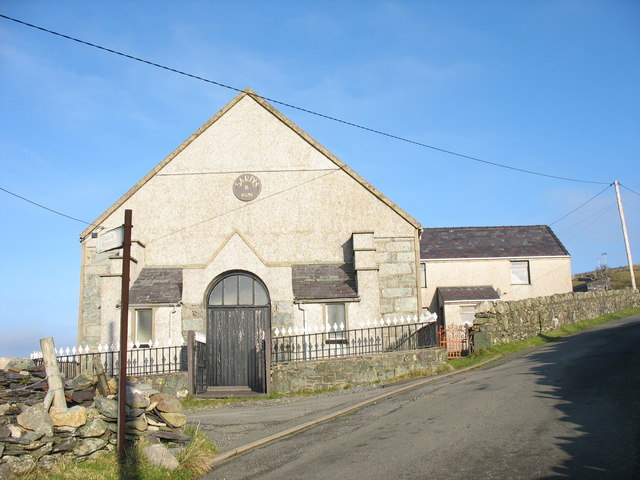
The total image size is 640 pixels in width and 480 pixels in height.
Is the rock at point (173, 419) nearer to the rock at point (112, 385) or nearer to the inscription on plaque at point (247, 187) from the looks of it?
the rock at point (112, 385)

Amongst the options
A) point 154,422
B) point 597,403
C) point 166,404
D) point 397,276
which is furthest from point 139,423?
point 397,276

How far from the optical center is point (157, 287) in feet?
66.1

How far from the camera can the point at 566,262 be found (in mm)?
36156

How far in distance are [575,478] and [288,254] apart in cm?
1445

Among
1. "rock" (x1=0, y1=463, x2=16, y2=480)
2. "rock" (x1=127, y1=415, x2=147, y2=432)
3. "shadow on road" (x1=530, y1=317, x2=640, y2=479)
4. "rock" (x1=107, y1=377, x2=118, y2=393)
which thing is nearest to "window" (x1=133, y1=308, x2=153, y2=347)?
"rock" (x1=107, y1=377, x2=118, y2=393)

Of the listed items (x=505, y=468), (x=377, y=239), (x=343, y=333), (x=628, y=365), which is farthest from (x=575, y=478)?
(x=377, y=239)

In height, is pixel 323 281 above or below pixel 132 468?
above

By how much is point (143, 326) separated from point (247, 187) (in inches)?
228

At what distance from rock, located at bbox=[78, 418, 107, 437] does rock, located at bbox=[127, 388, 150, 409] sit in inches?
26.0

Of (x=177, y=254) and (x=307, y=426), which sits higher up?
(x=177, y=254)

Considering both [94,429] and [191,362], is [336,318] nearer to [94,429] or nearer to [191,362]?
[191,362]

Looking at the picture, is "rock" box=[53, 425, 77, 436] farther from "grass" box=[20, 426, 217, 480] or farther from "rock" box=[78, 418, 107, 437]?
"grass" box=[20, 426, 217, 480]

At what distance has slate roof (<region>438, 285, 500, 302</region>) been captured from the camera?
33.4 m

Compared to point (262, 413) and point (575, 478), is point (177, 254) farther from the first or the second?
point (575, 478)
